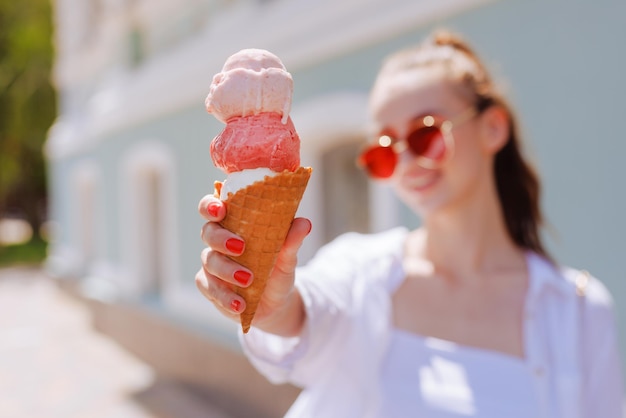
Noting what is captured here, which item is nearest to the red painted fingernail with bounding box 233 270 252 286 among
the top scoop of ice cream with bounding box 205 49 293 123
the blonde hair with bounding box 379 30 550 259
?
the top scoop of ice cream with bounding box 205 49 293 123

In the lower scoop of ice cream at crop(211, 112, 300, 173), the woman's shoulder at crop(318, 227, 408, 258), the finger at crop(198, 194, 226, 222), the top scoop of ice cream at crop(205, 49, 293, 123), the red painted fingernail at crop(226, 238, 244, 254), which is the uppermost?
the top scoop of ice cream at crop(205, 49, 293, 123)

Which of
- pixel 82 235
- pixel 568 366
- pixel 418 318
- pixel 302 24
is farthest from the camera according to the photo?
pixel 82 235

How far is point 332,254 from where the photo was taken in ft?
6.05

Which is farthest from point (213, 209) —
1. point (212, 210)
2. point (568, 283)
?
point (568, 283)

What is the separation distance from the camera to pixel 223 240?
107cm

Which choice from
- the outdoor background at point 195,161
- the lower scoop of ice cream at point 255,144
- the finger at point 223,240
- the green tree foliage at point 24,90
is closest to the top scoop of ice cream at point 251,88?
the lower scoop of ice cream at point 255,144

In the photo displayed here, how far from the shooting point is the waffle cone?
3.73ft

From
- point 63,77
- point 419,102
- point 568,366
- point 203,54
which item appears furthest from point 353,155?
point 63,77

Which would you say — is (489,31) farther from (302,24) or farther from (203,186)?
(203,186)

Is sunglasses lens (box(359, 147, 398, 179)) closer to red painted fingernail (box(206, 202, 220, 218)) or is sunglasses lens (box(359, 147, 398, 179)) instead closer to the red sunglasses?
the red sunglasses

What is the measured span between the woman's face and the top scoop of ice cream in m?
0.79

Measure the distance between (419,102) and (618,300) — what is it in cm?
222

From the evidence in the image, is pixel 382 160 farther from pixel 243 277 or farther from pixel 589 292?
pixel 243 277

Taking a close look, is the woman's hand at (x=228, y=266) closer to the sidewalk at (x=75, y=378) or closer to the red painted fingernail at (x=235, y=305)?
the red painted fingernail at (x=235, y=305)
